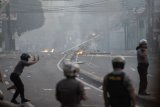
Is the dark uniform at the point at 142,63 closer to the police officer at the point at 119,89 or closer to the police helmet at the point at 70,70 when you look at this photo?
the police officer at the point at 119,89

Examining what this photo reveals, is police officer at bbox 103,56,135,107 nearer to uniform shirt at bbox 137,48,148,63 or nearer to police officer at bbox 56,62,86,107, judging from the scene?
police officer at bbox 56,62,86,107

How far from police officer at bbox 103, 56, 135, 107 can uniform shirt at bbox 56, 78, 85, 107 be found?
60 centimetres

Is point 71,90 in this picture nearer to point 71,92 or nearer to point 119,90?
point 71,92

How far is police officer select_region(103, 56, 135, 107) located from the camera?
8.50 meters

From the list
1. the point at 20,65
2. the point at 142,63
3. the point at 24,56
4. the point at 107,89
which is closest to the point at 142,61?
the point at 142,63

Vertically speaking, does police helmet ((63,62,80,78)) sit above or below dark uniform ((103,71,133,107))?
above

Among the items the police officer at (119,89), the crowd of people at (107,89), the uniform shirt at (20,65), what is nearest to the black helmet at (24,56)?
the uniform shirt at (20,65)

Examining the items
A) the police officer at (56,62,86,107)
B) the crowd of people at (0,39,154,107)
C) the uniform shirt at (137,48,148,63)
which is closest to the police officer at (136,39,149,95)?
the uniform shirt at (137,48,148,63)

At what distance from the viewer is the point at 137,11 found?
242ft

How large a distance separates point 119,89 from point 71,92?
2.81ft

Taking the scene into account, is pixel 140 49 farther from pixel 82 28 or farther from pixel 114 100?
pixel 82 28

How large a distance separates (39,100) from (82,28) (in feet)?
382

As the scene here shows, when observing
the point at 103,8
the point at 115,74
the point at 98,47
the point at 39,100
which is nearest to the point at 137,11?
the point at 103,8

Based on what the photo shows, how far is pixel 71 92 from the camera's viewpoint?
8156mm
